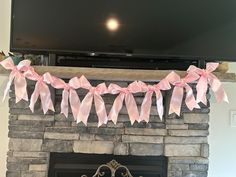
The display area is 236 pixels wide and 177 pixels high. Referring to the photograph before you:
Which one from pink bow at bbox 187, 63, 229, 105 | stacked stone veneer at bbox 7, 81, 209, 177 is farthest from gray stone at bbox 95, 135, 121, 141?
pink bow at bbox 187, 63, 229, 105

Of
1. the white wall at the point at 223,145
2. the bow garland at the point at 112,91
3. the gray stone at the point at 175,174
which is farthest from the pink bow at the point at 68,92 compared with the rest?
the white wall at the point at 223,145

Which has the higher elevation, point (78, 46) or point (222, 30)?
point (222, 30)

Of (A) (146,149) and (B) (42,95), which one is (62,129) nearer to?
(B) (42,95)

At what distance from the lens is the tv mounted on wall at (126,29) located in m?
1.67

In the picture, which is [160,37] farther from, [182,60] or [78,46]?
[78,46]

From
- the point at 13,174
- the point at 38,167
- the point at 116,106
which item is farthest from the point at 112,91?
the point at 13,174

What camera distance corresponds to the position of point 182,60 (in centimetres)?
174

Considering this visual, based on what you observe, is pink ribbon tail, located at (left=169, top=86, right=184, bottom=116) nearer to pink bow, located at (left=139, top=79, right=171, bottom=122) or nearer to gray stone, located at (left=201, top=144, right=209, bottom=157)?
pink bow, located at (left=139, top=79, right=171, bottom=122)

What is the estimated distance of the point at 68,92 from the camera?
1666 mm

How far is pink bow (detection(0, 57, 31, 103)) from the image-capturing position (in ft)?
5.15

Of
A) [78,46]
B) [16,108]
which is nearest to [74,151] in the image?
[16,108]

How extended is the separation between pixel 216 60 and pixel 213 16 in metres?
0.25

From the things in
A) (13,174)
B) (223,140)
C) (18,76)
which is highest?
(18,76)

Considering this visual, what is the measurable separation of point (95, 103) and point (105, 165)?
407 mm
